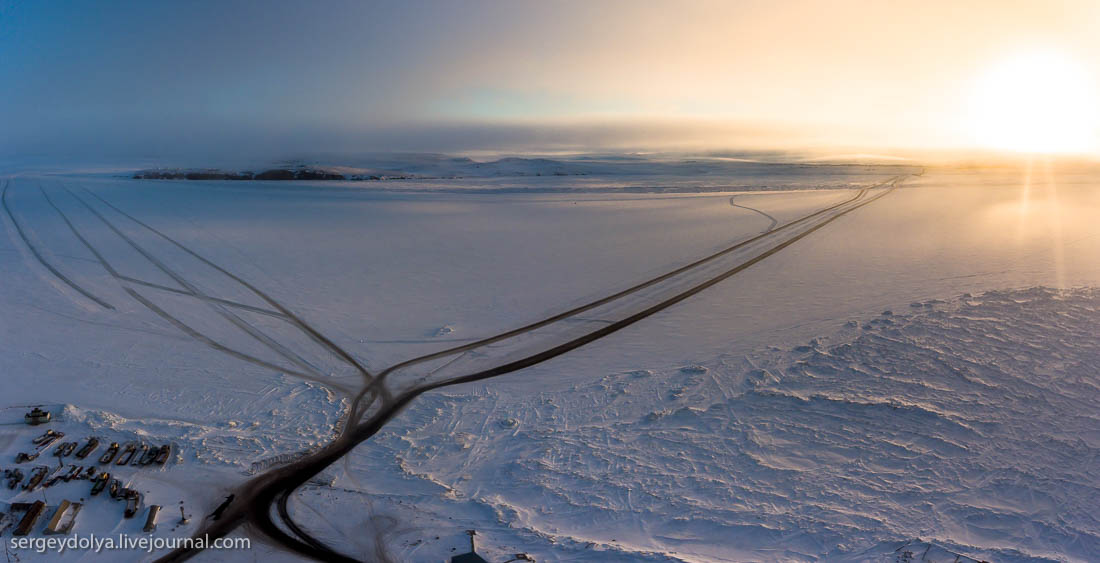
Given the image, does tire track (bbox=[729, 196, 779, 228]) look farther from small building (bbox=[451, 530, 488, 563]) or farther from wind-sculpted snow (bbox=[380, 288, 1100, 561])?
small building (bbox=[451, 530, 488, 563])

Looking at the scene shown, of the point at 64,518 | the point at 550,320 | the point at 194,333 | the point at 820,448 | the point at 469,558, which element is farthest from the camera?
the point at 550,320

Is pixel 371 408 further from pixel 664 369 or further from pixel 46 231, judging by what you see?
pixel 46 231

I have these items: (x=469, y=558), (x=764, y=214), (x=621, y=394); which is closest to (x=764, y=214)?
(x=764, y=214)

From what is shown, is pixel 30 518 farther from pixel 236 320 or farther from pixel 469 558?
pixel 236 320

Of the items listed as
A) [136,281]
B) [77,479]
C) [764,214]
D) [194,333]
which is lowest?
[77,479]

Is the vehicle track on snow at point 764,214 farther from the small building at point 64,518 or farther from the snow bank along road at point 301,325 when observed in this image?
the small building at point 64,518

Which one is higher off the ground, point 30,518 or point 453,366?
point 453,366

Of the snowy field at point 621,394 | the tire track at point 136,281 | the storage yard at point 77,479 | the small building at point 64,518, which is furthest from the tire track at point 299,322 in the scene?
the small building at point 64,518

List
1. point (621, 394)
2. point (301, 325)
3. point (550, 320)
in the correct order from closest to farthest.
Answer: point (621, 394) → point (301, 325) → point (550, 320)
